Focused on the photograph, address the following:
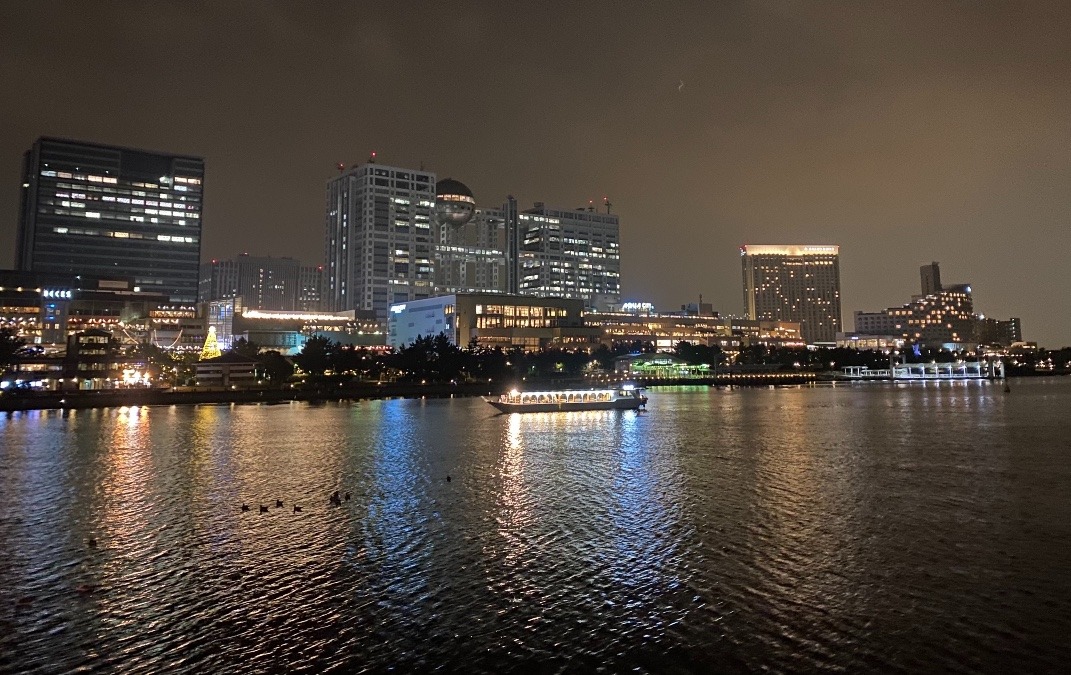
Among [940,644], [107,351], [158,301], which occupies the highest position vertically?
[158,301]

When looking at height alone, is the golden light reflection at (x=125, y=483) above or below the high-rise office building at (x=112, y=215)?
below

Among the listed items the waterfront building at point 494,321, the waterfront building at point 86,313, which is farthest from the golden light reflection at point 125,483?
the waterfront building at point 494,321

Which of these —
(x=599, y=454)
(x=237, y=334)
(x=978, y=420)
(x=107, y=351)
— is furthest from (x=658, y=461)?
(x=237, y=334)

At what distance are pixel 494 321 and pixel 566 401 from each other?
87671mm

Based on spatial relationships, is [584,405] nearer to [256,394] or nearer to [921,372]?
[256,394]

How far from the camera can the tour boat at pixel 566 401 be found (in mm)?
73375

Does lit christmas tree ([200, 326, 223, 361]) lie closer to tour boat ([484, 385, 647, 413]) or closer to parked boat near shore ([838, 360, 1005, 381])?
tour boat ([484, 385, 647, 413])

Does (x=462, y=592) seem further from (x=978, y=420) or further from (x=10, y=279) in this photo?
(x=10, y=279)

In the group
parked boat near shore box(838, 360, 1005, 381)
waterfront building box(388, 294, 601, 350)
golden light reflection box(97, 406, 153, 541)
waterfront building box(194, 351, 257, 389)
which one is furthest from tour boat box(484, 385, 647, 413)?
parked boat near shore box(838, 360, 1005, 381)

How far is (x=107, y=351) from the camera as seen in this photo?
330ft

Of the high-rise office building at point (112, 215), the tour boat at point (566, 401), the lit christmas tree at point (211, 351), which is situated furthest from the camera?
the high-rise office building at point (112, 215)

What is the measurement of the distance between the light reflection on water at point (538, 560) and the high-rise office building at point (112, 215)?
546 ft

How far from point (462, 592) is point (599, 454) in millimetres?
24133

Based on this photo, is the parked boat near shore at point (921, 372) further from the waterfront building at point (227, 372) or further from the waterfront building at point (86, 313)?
the waterfront building at point (86, 313)
